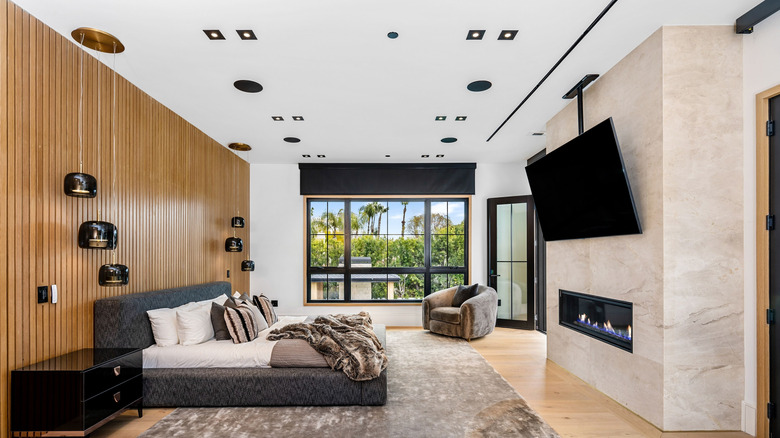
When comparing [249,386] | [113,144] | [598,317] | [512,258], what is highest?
[113,144]

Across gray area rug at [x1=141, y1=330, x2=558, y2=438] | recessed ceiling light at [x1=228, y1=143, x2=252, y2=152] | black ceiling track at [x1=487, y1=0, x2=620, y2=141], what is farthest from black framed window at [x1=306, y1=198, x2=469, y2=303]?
gray area rug at [x1=141, y1=330, x2=558, y2=438]

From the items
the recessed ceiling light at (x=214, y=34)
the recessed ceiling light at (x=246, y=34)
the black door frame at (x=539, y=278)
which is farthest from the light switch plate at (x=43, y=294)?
the black door frame at (x=539, y=278)

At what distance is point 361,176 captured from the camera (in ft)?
23.2

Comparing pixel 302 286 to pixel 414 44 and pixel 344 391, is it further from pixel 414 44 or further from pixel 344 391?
pixel 414 44

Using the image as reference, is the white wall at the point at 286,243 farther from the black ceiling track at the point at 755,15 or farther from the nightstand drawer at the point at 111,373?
the black ceiling track at the point at 755,15

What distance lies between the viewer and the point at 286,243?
7105mm

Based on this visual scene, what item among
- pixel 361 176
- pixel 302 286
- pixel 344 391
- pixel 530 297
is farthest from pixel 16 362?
pixel 530 297

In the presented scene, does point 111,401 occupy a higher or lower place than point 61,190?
lower

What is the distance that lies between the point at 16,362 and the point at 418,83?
340 cm

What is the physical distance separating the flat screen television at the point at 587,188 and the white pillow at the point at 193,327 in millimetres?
3463

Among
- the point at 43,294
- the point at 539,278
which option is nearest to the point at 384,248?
the point at 539,278

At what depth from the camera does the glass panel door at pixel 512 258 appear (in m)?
6.78

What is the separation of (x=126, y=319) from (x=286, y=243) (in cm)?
380

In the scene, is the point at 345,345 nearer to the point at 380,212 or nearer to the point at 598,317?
the point at 598,317
